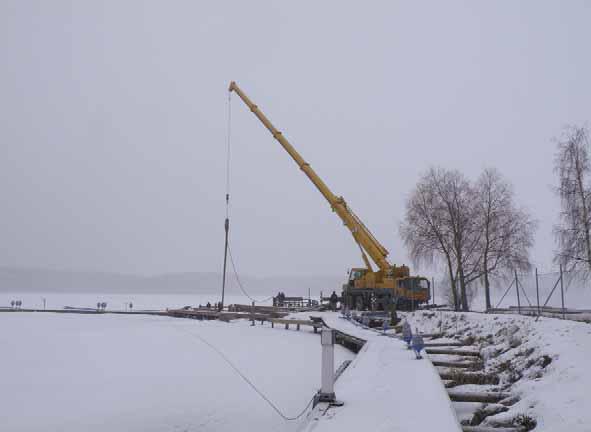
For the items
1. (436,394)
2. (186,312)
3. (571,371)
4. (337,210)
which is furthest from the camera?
(186,312)

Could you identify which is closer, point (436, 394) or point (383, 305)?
point (436, 394)

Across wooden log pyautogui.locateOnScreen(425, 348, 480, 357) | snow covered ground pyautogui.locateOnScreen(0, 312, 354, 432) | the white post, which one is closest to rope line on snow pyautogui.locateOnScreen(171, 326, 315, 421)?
A: snow covered ground pyautogui.locateOnScreen(0, 312, 354, 432)

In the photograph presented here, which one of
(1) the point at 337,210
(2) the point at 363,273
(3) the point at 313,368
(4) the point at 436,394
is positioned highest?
(1) the point at 337,210

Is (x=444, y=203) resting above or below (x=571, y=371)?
above

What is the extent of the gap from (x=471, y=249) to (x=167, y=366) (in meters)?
21.9

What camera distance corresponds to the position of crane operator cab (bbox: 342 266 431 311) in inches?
1121

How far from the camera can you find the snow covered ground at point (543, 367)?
688cm

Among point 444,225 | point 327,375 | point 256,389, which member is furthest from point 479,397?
point 444,225

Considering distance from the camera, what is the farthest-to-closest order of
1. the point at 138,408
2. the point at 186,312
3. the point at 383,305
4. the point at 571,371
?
1. the point at 186,312
2. the point at 383,305
3. the point at 138,408
4. the point at 571,371

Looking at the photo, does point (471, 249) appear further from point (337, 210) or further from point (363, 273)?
point (337, 210)

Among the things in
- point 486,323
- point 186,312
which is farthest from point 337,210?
point 186,312

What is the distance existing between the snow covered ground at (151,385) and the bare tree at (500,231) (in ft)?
50.5

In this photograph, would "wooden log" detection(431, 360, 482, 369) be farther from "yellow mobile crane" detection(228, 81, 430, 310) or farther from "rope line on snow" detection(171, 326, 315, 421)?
"yellow mobile crane" detection(228, 81, 430, 310)

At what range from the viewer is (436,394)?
7410 mm
